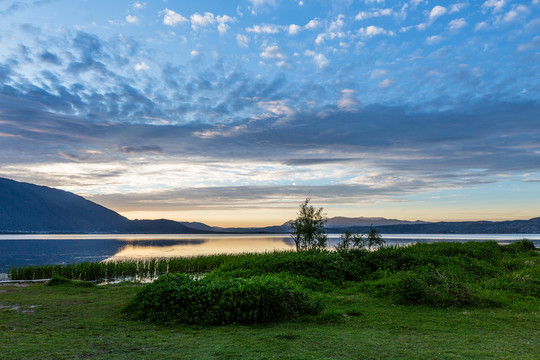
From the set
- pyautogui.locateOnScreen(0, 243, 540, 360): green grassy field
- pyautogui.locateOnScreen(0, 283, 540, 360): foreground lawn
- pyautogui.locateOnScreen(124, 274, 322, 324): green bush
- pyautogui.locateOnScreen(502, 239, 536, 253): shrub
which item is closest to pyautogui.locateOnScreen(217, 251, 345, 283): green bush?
pyautogui.locateOnScreen(0, 243, 540, 360): green grassy field

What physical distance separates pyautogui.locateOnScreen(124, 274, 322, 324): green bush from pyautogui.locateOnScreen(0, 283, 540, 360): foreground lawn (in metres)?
0.40

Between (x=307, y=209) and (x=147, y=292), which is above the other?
(x=307, y=209)

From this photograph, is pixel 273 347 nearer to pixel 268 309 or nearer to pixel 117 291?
pixel 268 309

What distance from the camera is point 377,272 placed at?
16.9m

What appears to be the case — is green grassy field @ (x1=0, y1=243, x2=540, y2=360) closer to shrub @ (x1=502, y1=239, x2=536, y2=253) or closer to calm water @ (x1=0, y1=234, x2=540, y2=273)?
shrub @ (x1=502, y1=239, x2=536, y2=253)

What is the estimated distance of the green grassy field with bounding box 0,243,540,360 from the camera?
666 cm

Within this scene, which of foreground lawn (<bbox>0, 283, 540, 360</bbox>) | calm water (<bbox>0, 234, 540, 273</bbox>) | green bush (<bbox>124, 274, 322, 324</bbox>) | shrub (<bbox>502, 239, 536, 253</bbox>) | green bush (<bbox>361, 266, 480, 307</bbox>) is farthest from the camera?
calm water (<bbox>0, 234, 540, 273</bbox>)

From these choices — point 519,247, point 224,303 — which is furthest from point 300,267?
point 519,247

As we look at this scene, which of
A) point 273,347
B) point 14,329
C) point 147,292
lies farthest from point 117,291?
point 273,347

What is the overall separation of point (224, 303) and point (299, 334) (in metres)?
2.40

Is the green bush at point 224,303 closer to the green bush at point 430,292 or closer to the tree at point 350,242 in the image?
the green bush at point 430,292

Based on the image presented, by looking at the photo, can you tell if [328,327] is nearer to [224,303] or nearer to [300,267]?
[224,303]

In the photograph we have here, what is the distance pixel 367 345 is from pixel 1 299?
1262 cm

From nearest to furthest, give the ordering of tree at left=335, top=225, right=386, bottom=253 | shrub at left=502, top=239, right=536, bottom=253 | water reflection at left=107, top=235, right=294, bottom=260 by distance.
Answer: tree at left=335, top=225, right=386, bottom=253
shrub at left=502, top=239, right=536, bottom=253
water reflection at left=107, top=235, right=294, bottom=260
